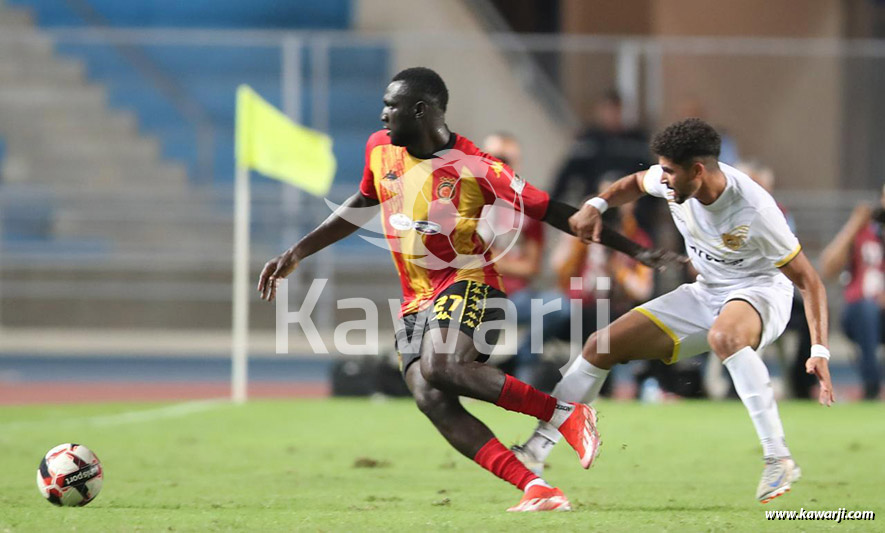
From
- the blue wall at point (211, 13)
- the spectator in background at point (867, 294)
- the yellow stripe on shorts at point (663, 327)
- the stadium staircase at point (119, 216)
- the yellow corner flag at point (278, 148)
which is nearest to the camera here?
the yellow stripe on shorts at point (663, 327)

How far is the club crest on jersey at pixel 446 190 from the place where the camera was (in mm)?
6414

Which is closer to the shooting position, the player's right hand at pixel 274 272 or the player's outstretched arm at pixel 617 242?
the player's outstretched arm at pixel 617 242

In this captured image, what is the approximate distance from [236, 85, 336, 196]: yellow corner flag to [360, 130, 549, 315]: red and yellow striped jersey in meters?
6.12

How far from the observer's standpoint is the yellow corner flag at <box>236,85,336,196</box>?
12.5 meters

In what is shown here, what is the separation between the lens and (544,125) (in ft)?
57.4

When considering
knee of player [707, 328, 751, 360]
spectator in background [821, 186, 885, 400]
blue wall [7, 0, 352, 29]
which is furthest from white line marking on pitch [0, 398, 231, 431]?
blue wall [7, 0, 352, 29]

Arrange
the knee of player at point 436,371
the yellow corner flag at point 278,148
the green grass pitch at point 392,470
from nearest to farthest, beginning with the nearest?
the green grass pitch at point 392,470 < the knee of player at point 436,371 < the yellow corner flag at point 278,148

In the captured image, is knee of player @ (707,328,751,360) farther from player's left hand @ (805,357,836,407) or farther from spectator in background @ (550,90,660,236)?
spectator in background @ (550,90,660,236)

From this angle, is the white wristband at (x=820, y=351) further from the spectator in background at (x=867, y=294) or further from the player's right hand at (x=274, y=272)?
the spectator in background at (x=867, y=294)

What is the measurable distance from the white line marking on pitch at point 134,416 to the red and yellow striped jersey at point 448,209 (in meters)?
5.45

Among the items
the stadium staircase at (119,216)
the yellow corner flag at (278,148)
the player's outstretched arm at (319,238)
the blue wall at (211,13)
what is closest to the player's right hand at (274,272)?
the player's outstretched arm at (319,238)

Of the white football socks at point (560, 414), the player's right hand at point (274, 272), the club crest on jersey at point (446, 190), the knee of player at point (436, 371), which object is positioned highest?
the club crest on jersey at point (446, 190)

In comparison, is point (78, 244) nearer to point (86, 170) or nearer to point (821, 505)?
point (86, 170)

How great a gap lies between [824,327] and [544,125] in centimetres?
1151
